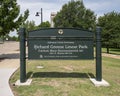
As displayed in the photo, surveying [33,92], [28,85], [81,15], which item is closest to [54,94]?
[33,92]

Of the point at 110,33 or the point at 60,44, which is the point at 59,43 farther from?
the point at 110,33

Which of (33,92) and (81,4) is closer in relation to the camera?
(33,92)

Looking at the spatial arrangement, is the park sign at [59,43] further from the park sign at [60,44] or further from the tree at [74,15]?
the tree at [74,15]

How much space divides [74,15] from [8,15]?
5170cm

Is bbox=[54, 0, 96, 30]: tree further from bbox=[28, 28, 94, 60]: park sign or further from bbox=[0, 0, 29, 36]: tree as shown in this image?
bbox=[28, 28, 94, 60]: park sign

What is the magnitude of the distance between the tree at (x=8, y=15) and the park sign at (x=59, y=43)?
9734 millimetres

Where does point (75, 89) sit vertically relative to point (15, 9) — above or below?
below

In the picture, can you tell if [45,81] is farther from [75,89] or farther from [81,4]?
[81,4]

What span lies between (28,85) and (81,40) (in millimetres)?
2546

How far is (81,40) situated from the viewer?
11.1 meters

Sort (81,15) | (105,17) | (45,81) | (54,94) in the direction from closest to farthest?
1. (54,94)
2. (45,81)
3. (105,17)
4. (81,15)

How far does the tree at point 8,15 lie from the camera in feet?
68.1

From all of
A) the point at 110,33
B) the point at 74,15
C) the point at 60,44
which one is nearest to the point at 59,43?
the point at 60,44

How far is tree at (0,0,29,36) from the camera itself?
20.8 m
